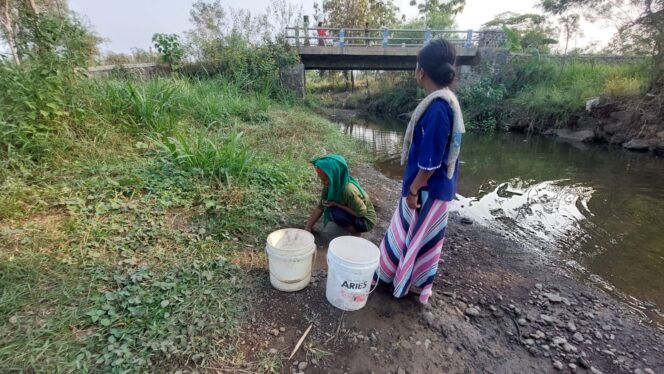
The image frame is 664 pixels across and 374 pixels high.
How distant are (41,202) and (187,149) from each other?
136 cm

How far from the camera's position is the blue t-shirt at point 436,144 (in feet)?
5.80

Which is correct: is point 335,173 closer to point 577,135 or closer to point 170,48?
point 170,48

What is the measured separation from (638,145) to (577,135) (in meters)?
1.95

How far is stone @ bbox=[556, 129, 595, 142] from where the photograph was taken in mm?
10242

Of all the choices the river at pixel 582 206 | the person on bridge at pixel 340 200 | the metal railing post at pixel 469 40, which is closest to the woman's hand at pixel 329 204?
the person on bridge at pixel 340 200

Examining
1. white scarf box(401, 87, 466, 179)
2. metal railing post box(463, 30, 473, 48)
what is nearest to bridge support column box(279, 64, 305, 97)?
metal railing post box(463, 30, 473, 48)

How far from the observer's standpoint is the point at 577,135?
10578 mm

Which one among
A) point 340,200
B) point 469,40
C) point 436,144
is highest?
point 469,40

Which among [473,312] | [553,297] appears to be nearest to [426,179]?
[473,312]

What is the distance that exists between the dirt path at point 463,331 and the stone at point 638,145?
899cm

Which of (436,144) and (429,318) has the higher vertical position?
(436,144)

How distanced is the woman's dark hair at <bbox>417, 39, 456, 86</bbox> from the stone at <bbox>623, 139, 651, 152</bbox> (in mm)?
10675

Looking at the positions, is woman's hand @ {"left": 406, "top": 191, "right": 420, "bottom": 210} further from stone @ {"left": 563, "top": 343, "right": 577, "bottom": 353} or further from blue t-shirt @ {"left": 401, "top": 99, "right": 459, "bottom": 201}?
stone @ {"left": 563, "top": 343, "right": 577, "bottom": 353}

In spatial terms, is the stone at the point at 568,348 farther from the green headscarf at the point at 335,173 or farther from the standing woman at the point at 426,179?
the green headscarf at the point at 335,173
